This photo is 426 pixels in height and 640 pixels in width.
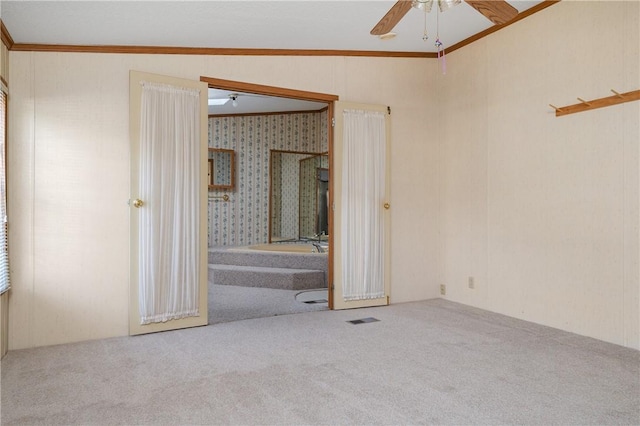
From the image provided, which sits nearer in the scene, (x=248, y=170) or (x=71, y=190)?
(x=71, y=190)

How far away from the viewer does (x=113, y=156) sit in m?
3.39

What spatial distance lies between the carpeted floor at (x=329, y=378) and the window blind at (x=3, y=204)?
541 millimetres

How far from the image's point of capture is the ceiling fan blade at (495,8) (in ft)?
7.59

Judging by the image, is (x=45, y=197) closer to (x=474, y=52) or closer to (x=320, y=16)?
(x=320, y=16)

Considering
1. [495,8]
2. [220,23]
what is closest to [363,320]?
[495,8]

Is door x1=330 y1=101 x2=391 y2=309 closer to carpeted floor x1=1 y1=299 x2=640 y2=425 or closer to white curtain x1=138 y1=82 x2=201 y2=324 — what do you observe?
carpeted floor x1=1 y1=299 x2=640 y2=425

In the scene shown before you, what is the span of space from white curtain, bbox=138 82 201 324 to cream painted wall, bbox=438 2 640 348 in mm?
2654

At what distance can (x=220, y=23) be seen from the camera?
131 inches

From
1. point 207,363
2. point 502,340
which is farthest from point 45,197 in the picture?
point 502,340

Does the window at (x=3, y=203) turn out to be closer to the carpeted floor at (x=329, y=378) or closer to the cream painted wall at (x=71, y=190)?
the cream painted wall at (x=71, y=190)

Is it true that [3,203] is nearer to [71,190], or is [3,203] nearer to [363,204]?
[71,190]

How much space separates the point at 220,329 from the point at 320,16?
8.59 feet

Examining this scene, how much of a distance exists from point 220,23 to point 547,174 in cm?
292

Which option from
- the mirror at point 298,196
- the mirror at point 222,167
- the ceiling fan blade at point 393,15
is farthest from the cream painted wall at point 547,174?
the mirror at point 222,167
